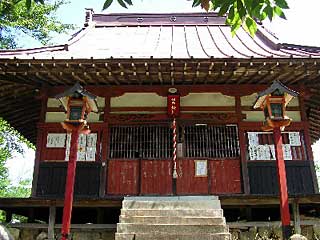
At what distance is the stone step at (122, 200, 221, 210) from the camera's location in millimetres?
8273

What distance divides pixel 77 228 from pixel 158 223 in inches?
97.1

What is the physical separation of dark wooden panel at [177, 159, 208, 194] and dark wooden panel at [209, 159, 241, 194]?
23 cm

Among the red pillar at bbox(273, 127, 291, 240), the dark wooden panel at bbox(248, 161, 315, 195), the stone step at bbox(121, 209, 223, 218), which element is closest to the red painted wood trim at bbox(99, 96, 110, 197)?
the stone step at bbox(121, 209, 223, 218)

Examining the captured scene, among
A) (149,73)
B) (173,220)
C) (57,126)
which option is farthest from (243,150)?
(57,126)

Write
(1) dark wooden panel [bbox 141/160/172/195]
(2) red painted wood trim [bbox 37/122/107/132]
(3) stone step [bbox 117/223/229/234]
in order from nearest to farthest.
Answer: (3) stone step [bbox 117/223/229/234] < (1) dark wooden panel [bbox 141/160/172/195] < (2) red painted wood trim [bbox 37/122/107/132]

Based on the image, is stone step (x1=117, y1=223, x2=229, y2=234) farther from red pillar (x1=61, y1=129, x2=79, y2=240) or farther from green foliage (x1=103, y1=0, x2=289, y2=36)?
green foliage (x1=103, y1=0, x2=289, y2=36)

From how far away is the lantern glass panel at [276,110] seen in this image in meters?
8.13

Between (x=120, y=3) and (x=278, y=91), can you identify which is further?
(x=278, y=91)

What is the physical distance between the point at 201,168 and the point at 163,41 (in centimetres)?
512

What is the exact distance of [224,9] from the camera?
3602 mm

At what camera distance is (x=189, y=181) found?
1012 cm

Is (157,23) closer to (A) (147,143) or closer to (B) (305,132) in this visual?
(A) (147,143)

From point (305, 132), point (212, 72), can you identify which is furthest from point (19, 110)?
point (305, 132)

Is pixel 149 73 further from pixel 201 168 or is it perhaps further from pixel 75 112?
pixel 201 168
